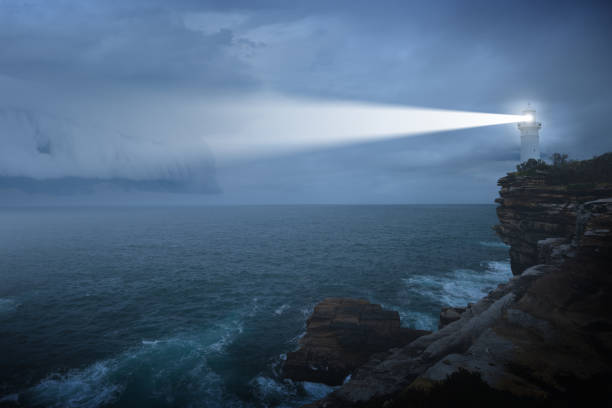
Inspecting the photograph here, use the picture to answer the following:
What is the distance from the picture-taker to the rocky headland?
33.8 ft

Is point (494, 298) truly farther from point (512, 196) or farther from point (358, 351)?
point (512, 196)

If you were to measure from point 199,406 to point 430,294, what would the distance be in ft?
101

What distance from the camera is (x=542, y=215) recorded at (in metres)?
29.7

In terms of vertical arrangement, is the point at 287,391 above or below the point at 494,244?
below

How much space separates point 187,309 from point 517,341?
3277 centimetres

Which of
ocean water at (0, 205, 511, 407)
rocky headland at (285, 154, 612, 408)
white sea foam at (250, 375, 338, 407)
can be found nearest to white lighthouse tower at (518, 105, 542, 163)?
ocean water at (0, 205, 511, 407)

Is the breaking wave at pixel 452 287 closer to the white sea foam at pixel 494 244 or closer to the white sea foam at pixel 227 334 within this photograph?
the white sea foam at pixel 227 334

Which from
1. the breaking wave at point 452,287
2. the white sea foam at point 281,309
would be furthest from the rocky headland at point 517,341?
the white sea foam at point 281,309

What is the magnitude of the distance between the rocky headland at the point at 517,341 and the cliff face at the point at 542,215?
0.44ft

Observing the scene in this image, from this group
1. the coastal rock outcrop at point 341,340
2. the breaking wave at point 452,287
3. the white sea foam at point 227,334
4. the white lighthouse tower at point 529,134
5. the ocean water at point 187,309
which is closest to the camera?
the ocean water at point 187,309

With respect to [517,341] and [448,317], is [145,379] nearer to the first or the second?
[517,341]

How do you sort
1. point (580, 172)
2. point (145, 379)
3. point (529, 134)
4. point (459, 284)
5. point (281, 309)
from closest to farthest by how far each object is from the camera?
point (145, 379), point (580, 172), point (281, 309), point (459, 284), point (529, 134)

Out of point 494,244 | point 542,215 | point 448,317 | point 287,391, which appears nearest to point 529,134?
point 494,244

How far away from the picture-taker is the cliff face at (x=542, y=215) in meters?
23.4
